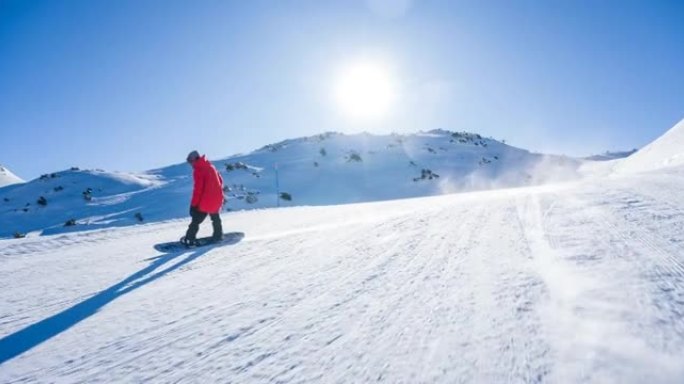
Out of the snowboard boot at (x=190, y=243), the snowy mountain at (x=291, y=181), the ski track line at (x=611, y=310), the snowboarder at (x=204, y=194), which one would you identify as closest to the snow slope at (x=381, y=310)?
the ski track line at (x=611, y=310)

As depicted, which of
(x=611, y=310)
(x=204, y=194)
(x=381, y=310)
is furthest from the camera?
(x=204, y=194)

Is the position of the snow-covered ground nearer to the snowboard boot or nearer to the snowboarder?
the snowboard boot

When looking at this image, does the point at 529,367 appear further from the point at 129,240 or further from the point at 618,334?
the point at 129,240

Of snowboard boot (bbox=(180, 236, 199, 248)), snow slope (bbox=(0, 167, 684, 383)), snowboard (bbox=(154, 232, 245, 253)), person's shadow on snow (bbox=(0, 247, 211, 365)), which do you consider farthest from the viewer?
snowboard boot (bbox=(180, 236, 199, 248))

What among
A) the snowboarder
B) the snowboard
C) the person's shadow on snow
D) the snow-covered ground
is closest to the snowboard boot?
the snowboard

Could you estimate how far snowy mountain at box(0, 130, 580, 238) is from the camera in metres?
24.3

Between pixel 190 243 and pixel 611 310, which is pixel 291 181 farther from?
pixel 611 310

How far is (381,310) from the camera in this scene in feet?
9.50

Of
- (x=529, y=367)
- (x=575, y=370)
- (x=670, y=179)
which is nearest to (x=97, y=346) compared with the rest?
(x=529, y=367)

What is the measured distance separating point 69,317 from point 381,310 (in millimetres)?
2509

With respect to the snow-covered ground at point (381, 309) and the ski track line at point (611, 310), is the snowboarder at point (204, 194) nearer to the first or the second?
the snow-covered ground at point (381, 309)

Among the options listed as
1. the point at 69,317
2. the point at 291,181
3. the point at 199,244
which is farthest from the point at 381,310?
the point at 291,181

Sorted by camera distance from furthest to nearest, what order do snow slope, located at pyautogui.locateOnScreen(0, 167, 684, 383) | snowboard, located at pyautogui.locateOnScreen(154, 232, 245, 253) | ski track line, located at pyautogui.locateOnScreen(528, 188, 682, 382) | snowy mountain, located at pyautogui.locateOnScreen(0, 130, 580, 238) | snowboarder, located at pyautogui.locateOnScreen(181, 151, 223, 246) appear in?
snowy mountain, located at pyautogui.locateOnScreen(0, 130, 580, 238), snowboarder, located at pyautogui.locateOnScreen(181, 151, 223, 246), snowboard, located at pyautogui.locateOnScreen(154, 232, 245, 253), snow slope, located at pyautogui.locateOnScreen(0, 167, 684, 383), ski track line, located at pyautogui.locateOnScreen(528, 188, 682, 382)

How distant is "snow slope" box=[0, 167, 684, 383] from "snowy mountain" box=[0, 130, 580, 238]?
1779 cm
